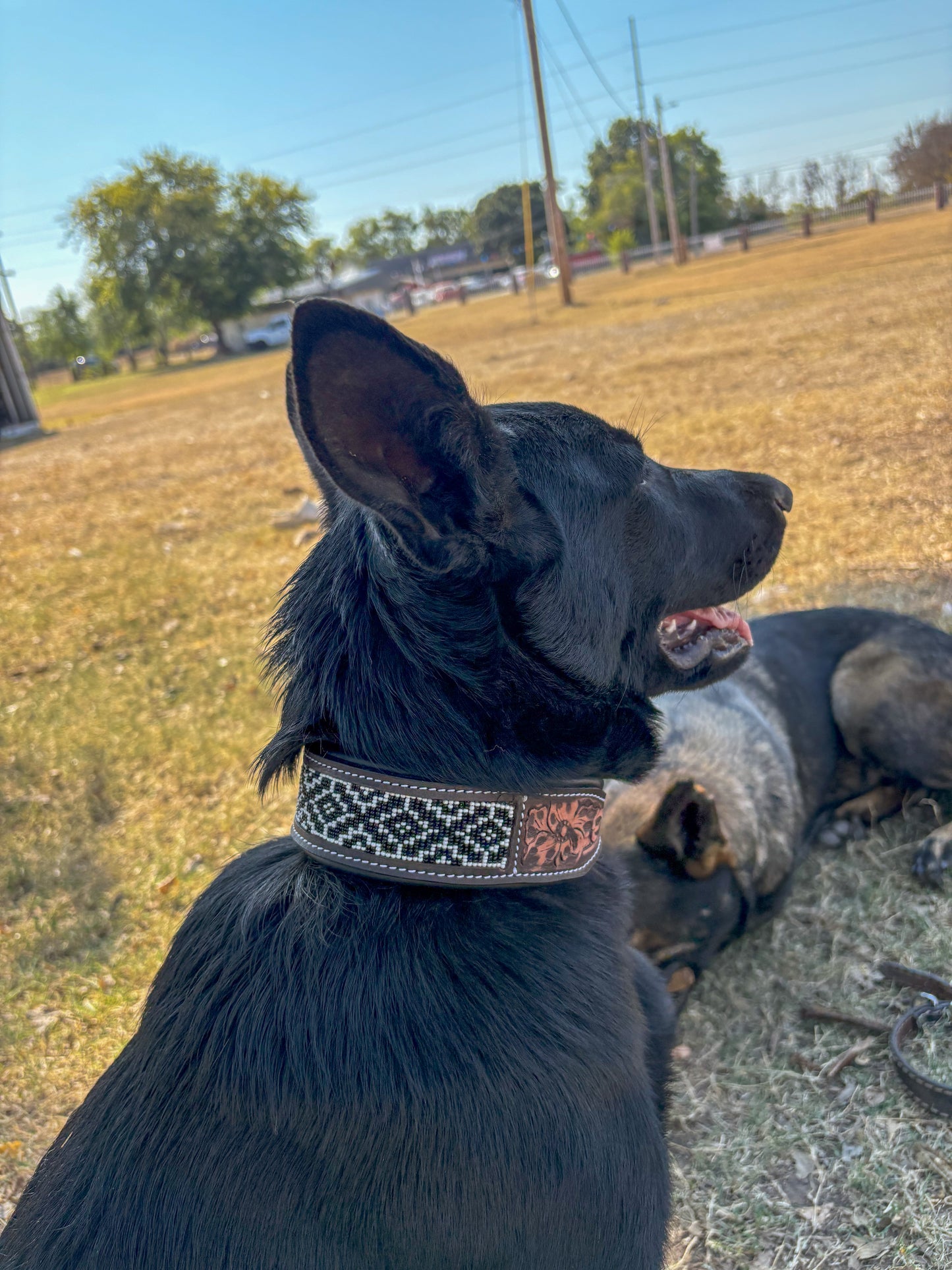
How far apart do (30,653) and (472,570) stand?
5.49m

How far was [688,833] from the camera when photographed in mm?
2852

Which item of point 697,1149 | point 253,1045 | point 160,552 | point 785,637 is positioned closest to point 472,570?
point 253,1045

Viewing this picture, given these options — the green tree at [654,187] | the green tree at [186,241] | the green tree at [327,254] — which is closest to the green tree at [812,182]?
the green tree at [654,187]

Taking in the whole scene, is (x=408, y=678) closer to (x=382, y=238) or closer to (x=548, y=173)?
(x=548, y=173)

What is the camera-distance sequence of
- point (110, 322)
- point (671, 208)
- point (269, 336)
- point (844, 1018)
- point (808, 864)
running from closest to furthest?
1. point (844, 1018)
2. point (808, 864)
3. point (671, 208)
4. point (269, 336)
5. point (110, 322)

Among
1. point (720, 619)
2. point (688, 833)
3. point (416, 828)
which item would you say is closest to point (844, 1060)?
point (688, 833)

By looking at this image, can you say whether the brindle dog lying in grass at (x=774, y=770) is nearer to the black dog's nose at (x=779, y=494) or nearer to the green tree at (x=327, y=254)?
the black dog's nose at (x=779, y=494)

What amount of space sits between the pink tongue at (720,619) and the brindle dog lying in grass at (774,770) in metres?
0.69

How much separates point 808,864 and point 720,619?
5.20ft

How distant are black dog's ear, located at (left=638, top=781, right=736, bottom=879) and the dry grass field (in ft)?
1.35

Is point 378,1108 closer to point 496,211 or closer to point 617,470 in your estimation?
point 617,470

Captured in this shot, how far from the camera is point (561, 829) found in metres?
1.67

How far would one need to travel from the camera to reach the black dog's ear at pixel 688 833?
9.18 feet

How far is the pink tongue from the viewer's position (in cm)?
220
